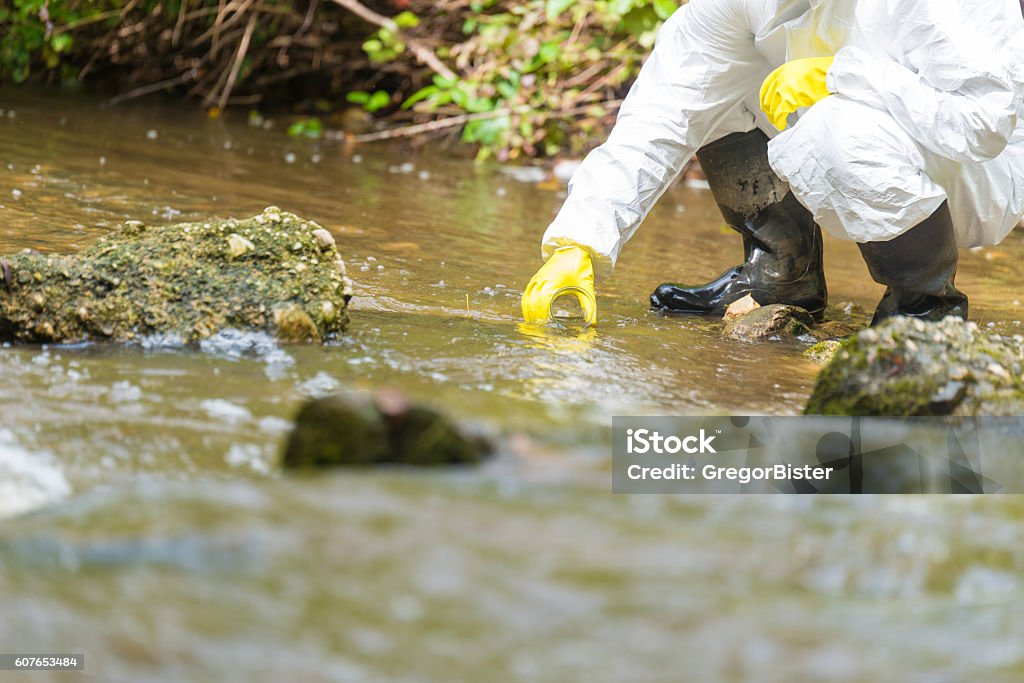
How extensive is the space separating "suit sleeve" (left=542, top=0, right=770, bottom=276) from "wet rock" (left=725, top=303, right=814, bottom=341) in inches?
15.2

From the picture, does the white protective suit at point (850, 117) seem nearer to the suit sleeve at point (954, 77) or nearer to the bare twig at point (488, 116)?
the suit sleeve at point (954, 77)

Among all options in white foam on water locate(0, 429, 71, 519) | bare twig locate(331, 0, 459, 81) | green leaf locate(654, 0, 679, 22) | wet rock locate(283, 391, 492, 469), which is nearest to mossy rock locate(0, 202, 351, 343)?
white foam on water locate(0, 429, 71, 519)

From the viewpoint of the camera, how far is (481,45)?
6.58 metres

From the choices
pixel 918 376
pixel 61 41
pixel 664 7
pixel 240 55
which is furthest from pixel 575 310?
pixel 61 41

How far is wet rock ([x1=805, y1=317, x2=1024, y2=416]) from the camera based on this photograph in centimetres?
204

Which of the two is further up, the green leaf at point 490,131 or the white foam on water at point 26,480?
the green leaf at point 490,131

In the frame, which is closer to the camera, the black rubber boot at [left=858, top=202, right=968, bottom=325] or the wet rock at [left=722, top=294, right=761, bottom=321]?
the black rubber boot at [left=858, top=202, right=968, bottom=325]

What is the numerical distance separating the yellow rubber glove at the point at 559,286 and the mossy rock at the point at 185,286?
1.79 ft

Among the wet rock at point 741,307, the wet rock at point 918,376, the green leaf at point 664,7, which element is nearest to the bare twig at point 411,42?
the green leaf at point 664,7

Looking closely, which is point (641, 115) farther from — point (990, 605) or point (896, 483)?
point (990, 605)

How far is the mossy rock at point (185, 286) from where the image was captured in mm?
2348

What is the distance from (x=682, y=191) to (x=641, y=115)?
3.03 m

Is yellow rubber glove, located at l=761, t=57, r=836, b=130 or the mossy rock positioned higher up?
yellow rubber glove, located at l=761, t=57, r=836, b=130

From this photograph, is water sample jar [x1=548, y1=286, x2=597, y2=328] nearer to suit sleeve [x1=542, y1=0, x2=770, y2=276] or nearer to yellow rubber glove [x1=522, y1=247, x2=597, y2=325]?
yellow rubber glove [x1=522, y1=247, x2=597, y2=325]
